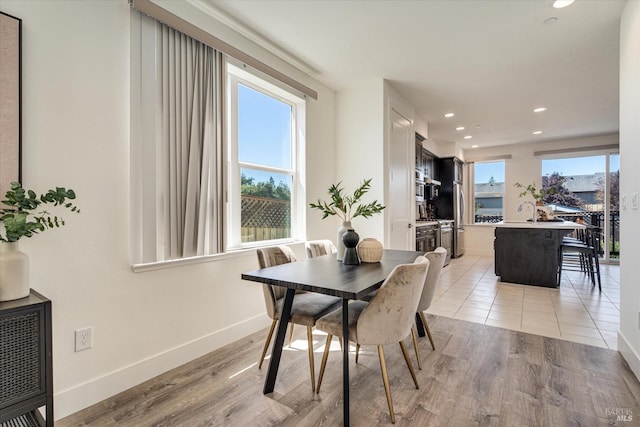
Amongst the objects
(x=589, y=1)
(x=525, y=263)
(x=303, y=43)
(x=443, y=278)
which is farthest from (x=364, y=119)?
(x=525, y=263)

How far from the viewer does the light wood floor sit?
5.51ft

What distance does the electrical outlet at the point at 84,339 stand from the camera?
5.82 ft

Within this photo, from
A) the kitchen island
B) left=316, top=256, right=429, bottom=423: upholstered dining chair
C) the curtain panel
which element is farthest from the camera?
the kitchen island

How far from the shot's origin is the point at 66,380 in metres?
1.73

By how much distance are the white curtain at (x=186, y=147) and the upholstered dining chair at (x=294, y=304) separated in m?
0.53

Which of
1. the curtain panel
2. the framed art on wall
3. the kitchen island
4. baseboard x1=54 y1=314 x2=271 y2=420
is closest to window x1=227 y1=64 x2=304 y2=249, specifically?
the curtain panel

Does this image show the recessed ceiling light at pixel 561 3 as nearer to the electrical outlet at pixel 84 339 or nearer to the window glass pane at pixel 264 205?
the window glass pane at pixel 264 205

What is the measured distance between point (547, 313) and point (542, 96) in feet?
9.66

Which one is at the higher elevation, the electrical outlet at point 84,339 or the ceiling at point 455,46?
the ceiling at point 455,46

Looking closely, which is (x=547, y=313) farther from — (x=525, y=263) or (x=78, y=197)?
(x=78, y=197)

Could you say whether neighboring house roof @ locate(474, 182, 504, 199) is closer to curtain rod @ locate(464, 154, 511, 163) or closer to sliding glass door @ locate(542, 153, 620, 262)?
curtain rod @ locate(464, 154, 511, 163)

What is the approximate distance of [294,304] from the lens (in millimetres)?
2172

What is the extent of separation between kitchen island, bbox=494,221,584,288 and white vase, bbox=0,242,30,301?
17.7 feet

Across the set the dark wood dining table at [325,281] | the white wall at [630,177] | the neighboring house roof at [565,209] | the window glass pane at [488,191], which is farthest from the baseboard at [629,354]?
the window glass pane at [488,191]
